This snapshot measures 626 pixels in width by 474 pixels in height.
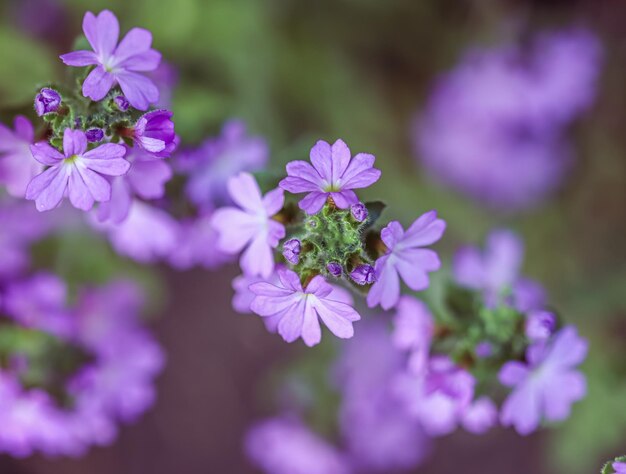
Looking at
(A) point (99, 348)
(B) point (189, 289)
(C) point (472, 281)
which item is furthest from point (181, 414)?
(C) point (472, 281)

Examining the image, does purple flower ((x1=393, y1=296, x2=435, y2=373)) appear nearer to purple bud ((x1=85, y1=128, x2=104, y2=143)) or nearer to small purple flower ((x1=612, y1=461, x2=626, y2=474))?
small purple flower ((x1=612, y1=461, x2=626, y2=474))

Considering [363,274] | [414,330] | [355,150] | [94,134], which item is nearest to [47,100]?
[94,134]

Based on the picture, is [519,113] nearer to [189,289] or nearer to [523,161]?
[523,161]

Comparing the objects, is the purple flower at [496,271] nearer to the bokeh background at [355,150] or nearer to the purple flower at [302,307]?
the bokeh background at [355,150]

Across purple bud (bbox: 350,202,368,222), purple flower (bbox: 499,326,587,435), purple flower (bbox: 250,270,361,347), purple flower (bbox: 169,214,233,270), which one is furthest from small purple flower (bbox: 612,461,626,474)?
purple flower (bbox: 169,214,233,270)

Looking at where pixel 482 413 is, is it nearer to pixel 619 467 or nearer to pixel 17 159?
pixel 619 467

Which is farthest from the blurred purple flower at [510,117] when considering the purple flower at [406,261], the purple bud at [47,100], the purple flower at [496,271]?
the purple bud at [47,100]
